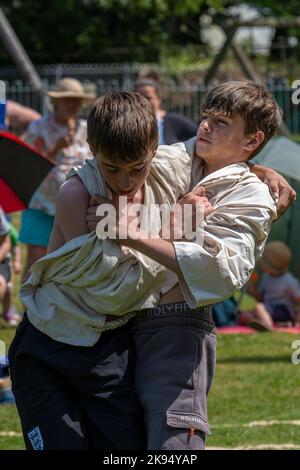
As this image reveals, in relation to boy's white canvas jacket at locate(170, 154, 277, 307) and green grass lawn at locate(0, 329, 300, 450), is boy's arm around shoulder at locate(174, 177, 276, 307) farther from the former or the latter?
green grass lawn at locate(0, 329, 300, 450)

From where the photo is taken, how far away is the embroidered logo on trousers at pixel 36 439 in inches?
127

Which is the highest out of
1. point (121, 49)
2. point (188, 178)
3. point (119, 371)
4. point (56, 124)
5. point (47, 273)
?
point (188, 178)

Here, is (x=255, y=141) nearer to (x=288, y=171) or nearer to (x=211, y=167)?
(x=211, y=167)

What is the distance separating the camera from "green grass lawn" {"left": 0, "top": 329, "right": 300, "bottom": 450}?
19.2 feet

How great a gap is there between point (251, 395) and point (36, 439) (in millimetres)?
3916

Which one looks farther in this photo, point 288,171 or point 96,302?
point 288,171

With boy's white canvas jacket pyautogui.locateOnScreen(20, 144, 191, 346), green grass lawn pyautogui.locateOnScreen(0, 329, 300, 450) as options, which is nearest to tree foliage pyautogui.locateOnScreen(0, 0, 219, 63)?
green grass lawn pyautogui.locateOnScreen(0, 329, 300, 450)


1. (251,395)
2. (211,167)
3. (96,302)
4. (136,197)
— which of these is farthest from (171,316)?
(251,395)

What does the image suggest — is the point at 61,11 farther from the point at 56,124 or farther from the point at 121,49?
the point at 56,124

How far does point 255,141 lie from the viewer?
3289 mm

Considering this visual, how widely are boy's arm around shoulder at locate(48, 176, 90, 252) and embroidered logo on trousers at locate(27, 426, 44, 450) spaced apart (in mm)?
598
